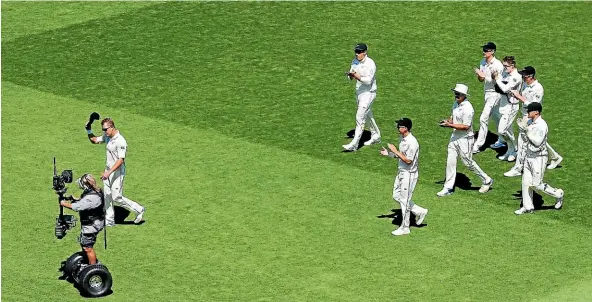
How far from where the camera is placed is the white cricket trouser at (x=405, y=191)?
26.2 meters

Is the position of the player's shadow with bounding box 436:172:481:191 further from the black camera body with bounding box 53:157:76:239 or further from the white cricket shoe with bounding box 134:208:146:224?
the black camera body with bounding box 53:157:76:239

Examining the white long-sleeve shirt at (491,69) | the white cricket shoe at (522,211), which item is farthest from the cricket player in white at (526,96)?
the white cricket shoe at (522,211)

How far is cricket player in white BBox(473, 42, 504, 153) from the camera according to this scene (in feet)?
98.2

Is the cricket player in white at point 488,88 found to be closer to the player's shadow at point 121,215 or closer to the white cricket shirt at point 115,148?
the player's shadow at point 121,215

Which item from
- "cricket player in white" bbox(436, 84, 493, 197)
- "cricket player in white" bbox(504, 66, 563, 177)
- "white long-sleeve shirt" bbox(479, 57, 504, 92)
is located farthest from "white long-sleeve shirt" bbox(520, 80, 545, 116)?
"cricket player in white" bbox(436, 84, 493, 197)

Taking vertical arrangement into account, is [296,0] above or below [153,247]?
above

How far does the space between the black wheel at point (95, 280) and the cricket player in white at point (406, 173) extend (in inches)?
226

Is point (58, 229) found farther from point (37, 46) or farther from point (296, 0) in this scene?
point (296, 0)

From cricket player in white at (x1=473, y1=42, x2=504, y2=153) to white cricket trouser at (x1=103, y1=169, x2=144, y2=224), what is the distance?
8.24m

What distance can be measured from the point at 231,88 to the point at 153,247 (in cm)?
953

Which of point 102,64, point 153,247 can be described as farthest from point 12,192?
point 102,64

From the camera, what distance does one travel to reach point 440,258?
2534 centimetres

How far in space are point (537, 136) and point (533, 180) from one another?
3.03 feet

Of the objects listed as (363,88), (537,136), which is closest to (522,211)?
(537,136)
